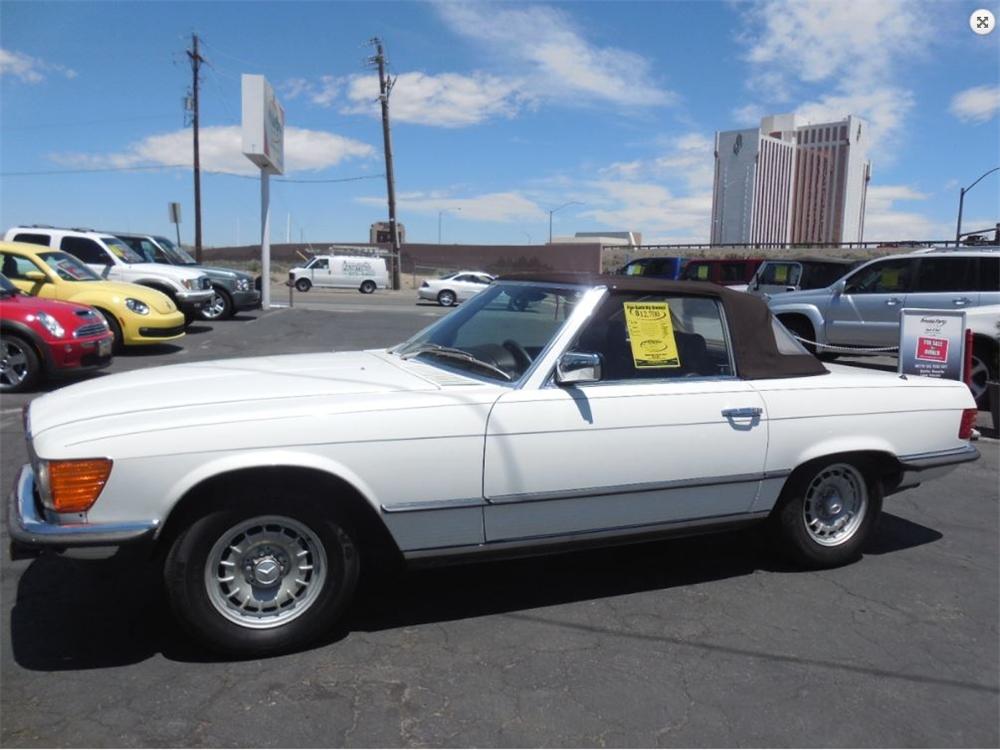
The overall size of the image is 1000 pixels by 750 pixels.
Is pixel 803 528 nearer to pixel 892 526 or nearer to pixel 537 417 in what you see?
pixel 892 526

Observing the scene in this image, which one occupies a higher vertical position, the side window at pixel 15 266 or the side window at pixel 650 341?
the side window at pixel 15 266

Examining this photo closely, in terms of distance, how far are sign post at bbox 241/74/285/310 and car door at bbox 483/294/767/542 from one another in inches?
728

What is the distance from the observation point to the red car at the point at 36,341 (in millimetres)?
8562

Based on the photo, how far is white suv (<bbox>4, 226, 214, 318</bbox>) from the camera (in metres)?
14.3

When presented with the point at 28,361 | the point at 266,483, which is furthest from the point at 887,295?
the point at 28,361

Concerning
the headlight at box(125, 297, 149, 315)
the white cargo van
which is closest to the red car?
the headlight at box(125, 297, 149, 315)

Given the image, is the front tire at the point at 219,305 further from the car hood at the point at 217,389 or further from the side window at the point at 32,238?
the car hood at the point at 217,389

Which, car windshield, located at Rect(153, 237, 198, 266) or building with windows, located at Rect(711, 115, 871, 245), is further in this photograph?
building with windows, located at Rect(711, 115, 871, 245)

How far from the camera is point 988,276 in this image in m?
10.3

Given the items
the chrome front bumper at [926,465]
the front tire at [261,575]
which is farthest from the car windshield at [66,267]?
the chrome front bumper at [926,465]

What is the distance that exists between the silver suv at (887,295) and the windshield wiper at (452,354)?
7831mm

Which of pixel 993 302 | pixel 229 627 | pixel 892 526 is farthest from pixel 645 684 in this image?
pixel 993 302

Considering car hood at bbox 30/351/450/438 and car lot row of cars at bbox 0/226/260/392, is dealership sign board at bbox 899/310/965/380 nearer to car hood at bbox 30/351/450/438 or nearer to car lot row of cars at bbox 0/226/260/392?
car hood at bbox 30/351/450/438

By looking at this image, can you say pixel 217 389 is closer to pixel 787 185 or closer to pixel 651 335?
pixel 651 335
